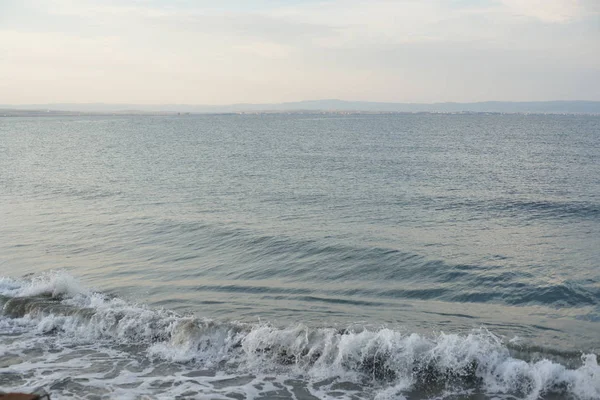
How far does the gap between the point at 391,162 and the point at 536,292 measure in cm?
3876

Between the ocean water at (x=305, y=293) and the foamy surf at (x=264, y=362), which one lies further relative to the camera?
the ocean water at (x=305, y=293)

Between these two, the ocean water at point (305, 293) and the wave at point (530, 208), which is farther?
the wave at point (530, 208)

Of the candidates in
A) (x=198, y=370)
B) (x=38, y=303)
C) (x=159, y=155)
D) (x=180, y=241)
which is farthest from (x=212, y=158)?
(x=198, y=370)

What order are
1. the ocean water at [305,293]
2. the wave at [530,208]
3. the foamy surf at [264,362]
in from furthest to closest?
the wave at [530,208] → the ocean water at [305,293] → the foamy surf at [264,362]

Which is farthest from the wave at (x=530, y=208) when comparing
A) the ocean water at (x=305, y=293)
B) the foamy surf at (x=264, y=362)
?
the foamy surf at (x=264, y=362)

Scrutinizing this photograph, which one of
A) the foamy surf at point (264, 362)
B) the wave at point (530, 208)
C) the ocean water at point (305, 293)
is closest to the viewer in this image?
the foamy surf at point (264, 362)

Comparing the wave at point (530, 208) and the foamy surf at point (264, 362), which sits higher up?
the wave at point (530, 208)

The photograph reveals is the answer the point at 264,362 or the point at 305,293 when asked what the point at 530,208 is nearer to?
the point at 305,293

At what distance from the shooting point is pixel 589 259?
2097 centimetres

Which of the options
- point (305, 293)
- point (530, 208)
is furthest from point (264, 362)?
point (530, 208)

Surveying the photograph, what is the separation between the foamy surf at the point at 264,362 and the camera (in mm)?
11859

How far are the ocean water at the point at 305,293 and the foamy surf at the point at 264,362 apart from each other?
0.05 metres

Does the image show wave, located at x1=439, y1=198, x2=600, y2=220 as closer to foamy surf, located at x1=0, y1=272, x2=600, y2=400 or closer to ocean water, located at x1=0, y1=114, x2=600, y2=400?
ocean water, located at x1=0, y1=114, x2=600, y2=400

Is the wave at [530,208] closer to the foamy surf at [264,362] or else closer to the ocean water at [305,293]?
the ocean water at [305,293]
